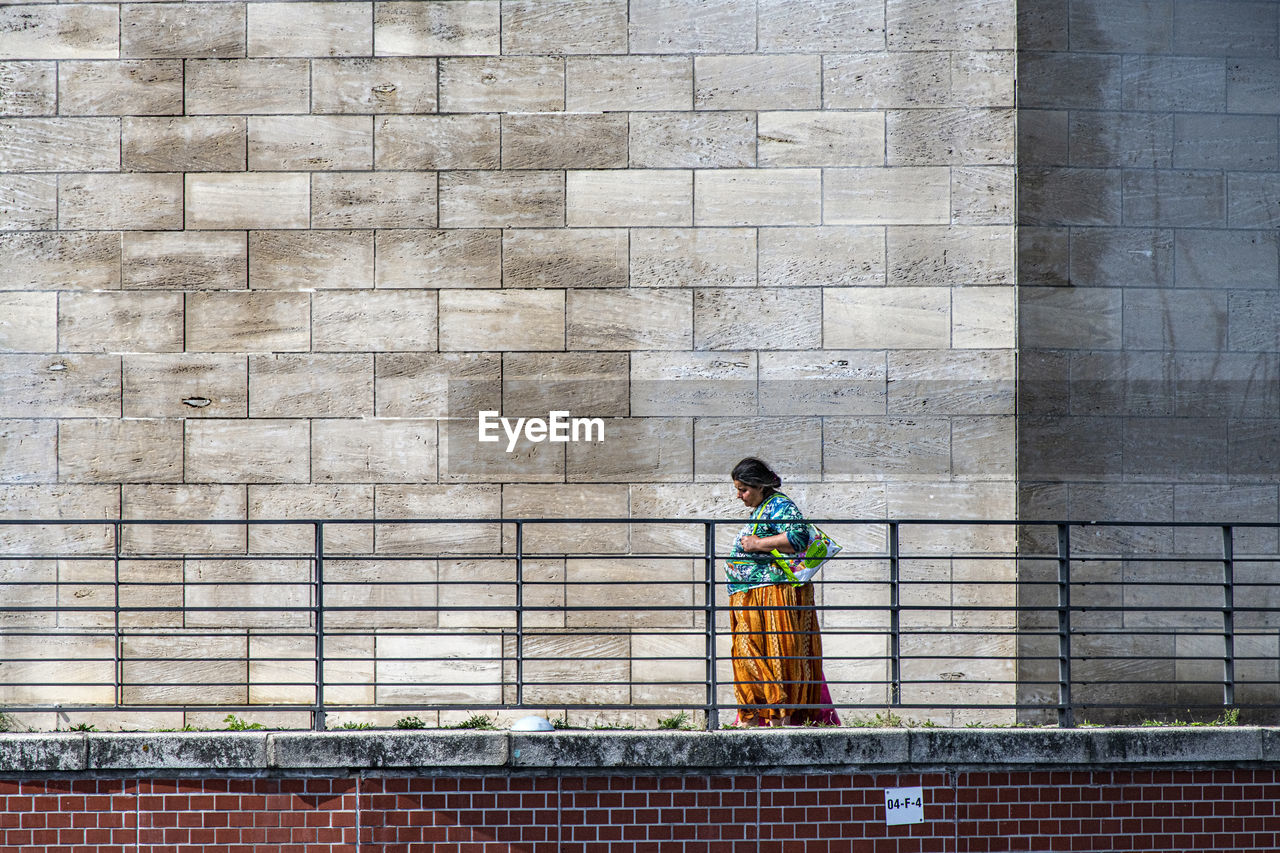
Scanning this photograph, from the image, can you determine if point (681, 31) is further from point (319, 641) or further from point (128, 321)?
point (319, 641)

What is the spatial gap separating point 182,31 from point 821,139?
442 cm

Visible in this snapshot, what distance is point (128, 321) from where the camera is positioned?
25.7 ft

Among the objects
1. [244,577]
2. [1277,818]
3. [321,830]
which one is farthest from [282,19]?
[1277,818]

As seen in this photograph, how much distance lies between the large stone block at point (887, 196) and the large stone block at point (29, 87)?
5.30 m

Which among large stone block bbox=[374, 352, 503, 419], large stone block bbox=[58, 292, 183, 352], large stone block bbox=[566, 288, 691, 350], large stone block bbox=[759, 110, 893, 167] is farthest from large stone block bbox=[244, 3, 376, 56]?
large stone block bbox=[759, 110, 893, 167]

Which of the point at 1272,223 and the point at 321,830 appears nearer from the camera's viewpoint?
the point at 321,830

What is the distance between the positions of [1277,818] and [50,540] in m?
7.63

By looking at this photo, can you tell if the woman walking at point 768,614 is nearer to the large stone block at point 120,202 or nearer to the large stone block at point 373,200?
the large stone block at point 373,200

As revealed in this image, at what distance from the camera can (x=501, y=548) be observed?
25.6 ft

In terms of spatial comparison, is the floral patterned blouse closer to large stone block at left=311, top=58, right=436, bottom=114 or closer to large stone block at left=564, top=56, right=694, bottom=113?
large stone block at left=564, top=56, right=694, bottom=113

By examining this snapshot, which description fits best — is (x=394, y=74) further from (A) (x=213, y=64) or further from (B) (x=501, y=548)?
(B) (x=501, y=548)

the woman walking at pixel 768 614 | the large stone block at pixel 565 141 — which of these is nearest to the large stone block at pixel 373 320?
the large stone block at pixel 565 141

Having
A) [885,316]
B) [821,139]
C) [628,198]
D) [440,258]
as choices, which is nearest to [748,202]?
[821,139]

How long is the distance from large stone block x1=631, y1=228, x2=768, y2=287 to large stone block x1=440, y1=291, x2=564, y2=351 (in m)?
0.62
